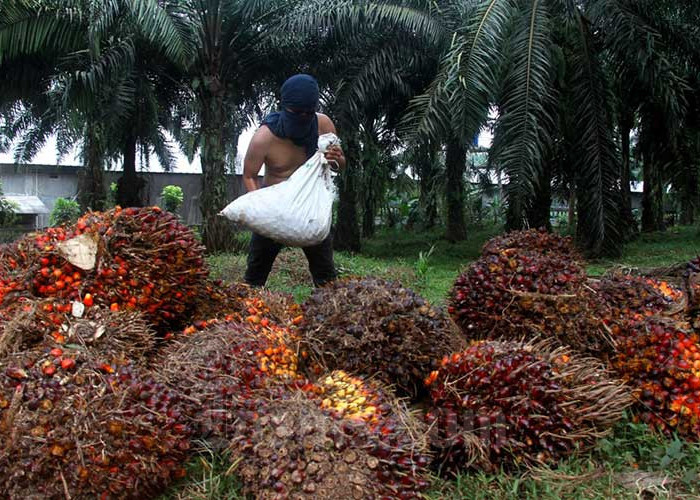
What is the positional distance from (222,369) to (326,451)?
25.6 inches

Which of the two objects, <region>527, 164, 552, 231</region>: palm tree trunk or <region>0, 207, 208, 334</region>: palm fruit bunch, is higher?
<region>527, 164, 552, 231</region>: palm tree trunk

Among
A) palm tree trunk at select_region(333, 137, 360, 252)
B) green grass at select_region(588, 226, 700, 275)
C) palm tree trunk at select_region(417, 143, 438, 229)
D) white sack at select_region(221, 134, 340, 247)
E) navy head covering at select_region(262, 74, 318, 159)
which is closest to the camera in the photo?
white sack at select_region(221, 134, 340, 247)

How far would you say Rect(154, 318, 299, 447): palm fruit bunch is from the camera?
2.11 metres

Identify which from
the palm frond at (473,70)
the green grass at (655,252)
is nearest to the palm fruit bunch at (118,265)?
the palm frond at (473,70)

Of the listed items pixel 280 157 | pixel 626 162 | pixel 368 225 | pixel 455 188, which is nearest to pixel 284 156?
pixel 280 157

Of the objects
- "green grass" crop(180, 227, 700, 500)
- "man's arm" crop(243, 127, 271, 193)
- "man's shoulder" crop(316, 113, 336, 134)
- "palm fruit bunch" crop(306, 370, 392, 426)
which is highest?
"man's shoulder" crop(316, 113, 336, 134)

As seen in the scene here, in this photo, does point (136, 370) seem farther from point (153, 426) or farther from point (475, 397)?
point (475, 397)

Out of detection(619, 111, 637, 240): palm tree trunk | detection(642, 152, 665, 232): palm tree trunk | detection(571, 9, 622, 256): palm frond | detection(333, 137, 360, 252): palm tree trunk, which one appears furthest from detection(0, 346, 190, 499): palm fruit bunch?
detection(642, 152, 665, 232): palm tree trunk

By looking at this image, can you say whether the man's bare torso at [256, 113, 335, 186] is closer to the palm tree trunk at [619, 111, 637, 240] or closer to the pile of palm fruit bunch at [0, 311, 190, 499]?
Answer: the pile of palm fruit bunch at [0, 311, 190, 499]

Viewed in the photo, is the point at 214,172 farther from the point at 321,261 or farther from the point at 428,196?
the point at 428,196

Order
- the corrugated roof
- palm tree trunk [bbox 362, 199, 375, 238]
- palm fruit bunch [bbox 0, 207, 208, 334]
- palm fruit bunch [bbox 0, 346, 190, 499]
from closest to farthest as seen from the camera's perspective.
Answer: palm fruit bunch [bbox 0, 346, 190, 499] → palm fruit bunch [bbox 0, 207, 208, 334] → palm tree trunk [bbox 362, 199, 375, 238] → the corrugated roof

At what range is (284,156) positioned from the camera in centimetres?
386

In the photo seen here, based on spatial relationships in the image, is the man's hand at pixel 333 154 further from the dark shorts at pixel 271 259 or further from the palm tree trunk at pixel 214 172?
A: the palm tree trunk at pixel 214 172

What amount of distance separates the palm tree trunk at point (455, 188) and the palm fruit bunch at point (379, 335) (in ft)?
30.7
